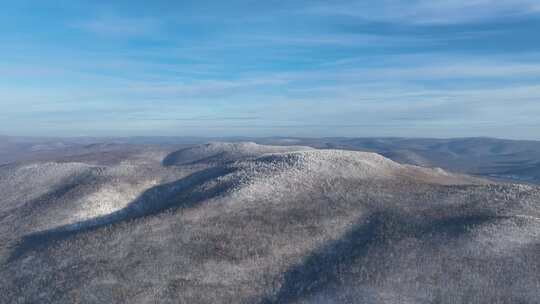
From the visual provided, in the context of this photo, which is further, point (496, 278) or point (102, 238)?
point (102, 238)

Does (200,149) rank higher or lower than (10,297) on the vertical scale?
higher

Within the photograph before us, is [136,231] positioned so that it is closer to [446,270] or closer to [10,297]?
[10,297]

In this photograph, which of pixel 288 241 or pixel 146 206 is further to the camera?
pixel 146 206

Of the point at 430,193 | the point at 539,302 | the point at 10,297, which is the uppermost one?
→ the point at 430,193

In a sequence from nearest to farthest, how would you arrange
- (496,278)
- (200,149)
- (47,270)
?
(496,278), (47,270), (200,149)

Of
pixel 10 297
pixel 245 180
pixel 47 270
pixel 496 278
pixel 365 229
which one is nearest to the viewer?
pixel 496 278

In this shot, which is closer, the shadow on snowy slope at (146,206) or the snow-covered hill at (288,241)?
the snow-covered hill at (288,241)

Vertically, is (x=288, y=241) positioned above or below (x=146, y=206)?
above

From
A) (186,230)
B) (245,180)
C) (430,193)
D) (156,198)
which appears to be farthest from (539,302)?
(156,198)

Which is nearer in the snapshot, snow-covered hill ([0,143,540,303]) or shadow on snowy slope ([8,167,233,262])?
snow-covered hill ([0,143,540,303])

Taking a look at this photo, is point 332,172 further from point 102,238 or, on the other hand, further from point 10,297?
point 10,297

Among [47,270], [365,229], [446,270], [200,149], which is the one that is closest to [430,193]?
[365,229]
